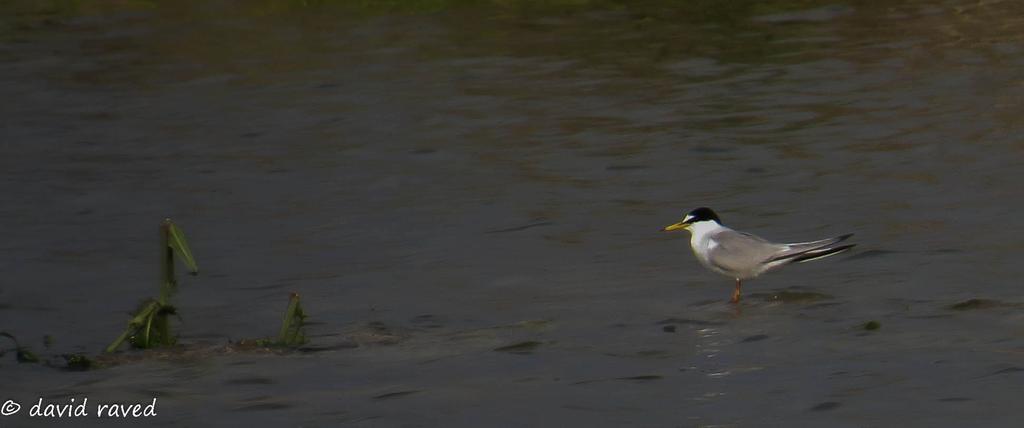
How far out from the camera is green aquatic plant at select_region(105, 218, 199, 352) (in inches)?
335

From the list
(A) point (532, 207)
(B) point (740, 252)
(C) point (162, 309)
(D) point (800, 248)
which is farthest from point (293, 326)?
(A) point (532, 207)

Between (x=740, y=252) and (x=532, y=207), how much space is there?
2.93 meters

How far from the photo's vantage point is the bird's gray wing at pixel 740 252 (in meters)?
9.40

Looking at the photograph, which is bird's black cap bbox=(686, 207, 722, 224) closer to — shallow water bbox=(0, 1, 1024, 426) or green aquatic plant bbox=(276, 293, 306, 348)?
shallow water bbox=(0, 1, 1024, 426)

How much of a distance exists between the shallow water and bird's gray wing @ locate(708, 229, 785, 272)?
23 cm

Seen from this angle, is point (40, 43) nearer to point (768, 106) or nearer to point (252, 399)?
point (768, 106)

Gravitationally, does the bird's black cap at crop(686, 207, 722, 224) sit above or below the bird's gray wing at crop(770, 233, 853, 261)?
above

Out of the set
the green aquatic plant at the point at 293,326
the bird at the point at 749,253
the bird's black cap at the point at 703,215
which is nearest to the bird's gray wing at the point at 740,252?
the bird at the point at 749,253

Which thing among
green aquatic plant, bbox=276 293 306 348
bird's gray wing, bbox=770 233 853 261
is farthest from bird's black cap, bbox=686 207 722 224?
green aquatic plant, bbox=276 293 306 348

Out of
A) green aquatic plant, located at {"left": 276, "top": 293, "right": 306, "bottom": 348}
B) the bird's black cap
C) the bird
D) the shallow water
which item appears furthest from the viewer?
the bird's black cap

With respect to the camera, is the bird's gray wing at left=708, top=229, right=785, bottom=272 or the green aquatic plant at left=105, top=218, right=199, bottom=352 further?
the bird's gray wing at left=708, top=229, right=785, bottom=272

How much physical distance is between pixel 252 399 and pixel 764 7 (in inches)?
554

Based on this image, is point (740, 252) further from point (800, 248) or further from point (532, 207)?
point (532, 207)

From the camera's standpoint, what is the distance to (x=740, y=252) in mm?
9398
